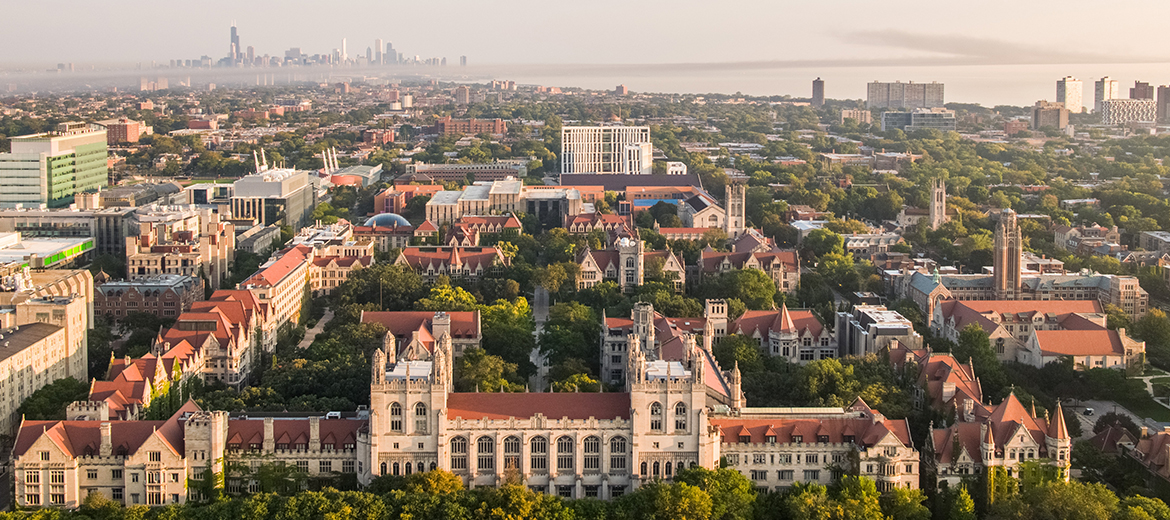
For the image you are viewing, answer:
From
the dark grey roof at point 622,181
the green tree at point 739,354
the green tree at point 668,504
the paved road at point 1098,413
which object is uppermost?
the dark grey roof at point 622,181

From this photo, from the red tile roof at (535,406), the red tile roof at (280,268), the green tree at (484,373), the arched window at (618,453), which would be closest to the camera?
the red tile roof at (535,406)

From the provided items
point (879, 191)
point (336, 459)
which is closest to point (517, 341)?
point (336, 459)

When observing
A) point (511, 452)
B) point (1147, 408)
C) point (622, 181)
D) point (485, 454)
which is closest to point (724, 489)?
point (511, 452)

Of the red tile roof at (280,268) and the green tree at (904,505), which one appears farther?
the red tile roof at (280,268)

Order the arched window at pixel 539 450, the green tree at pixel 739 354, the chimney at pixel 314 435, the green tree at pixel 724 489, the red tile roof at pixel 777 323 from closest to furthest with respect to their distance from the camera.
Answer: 1. the green tree at pixel 724 489
2. the arched window at pixel 539 450
3. the chimney at pixel 314 435
4. the green tree at pixel 739 354
5. the red tile roof at pixel 777 323

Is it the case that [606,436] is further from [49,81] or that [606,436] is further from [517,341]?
[49,81]

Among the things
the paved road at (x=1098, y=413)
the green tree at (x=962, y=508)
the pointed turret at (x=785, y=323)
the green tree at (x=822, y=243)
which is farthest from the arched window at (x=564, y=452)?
the green tree at (x=822, y=243)

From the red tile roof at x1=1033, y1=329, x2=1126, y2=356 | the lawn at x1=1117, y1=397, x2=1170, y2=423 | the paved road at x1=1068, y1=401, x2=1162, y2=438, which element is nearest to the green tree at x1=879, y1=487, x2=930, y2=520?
the paved road at x1=1068, y1=401, x2=1162, y2=438

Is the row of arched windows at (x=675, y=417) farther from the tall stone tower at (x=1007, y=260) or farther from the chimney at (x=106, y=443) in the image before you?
the tall stone tower at (x=1007, y=260)
